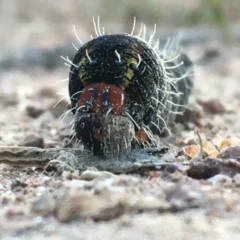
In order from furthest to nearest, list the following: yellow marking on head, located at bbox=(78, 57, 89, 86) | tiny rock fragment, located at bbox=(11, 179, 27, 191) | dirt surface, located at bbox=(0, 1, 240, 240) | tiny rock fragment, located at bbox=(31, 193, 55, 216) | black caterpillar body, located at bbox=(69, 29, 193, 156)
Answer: yellow marking on head, located at bbox=(78, 57, 89, 86) → black caterpillar body, located at bbox=(69, 29, 193, 156) → tiny rock fragment, located at bbox=(11, 179, 27, 191) → tiny rock fragment, located at bbox=(31, 193, 55, 216) → dirt surface, located at bbox=(0, 1, 240, 240)

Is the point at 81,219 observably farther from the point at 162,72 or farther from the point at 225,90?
the point at 225,90

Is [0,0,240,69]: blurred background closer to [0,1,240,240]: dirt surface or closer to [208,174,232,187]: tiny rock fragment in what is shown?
[0,1,240,240]: dirt surface

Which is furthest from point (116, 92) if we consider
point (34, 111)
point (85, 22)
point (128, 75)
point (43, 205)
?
point (85, 22)

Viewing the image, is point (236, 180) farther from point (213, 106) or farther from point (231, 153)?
point (213, 106)

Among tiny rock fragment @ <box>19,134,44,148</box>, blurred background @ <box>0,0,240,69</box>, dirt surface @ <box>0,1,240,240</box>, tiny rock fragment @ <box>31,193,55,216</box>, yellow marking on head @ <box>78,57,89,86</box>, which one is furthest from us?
blurred background @ <box>0,0,240,69</box>

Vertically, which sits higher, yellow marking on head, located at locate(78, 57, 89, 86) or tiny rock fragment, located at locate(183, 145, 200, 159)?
yellow marking on head, located at locate(78, 57, 89, 86)

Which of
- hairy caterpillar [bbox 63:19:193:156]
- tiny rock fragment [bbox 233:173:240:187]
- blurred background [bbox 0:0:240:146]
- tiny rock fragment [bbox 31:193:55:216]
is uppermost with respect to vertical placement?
blurred background [bbox 0:0:240:146]

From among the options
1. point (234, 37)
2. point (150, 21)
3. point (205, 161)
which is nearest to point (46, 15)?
point (150, 21)

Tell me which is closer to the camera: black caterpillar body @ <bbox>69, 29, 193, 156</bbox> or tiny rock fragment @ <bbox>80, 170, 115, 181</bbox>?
tiny rock fragment @ <bbox>80, 170, 115, 181</bbox>

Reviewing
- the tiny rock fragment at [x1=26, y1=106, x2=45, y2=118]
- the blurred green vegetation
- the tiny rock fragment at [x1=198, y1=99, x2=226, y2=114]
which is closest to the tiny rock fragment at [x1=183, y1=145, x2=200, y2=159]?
the tiny rock fragment at [x1=198, y1=99, x2=226, y2=114]
